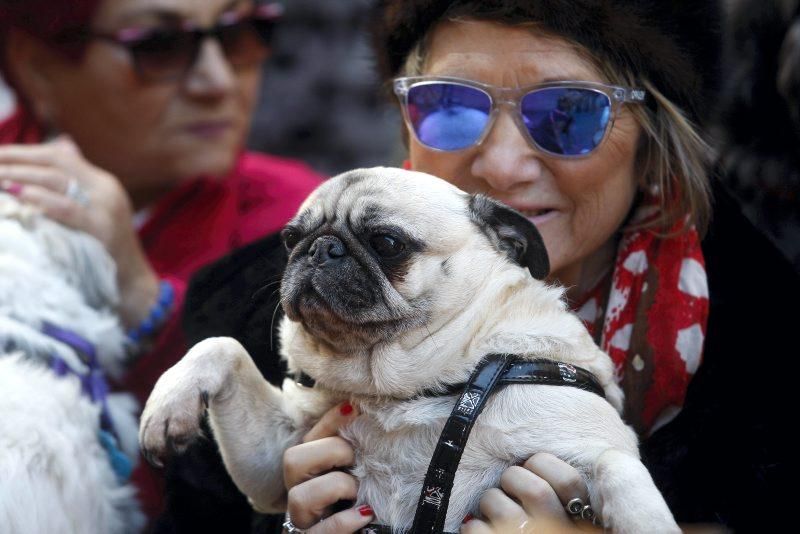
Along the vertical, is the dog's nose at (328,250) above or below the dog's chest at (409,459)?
above

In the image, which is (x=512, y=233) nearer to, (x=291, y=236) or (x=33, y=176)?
(x=291, y=236)

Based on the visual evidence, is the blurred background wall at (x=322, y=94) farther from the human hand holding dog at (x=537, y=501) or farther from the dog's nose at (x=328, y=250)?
the human hand holding dog at (x=537, y=501)

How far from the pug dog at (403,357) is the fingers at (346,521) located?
22mm

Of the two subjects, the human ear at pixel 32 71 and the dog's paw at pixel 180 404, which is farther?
the human ear at pixel 32 71

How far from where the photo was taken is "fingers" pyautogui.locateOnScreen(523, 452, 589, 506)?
1240 millimetres

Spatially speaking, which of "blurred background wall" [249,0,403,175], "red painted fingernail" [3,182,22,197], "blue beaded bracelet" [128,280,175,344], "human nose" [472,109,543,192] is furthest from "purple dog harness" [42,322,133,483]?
"blurred background wall" [249,0,403,175]

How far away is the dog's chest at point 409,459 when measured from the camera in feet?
4.27

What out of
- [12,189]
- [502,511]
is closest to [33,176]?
[12,189]

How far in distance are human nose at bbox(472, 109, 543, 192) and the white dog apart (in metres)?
0.86

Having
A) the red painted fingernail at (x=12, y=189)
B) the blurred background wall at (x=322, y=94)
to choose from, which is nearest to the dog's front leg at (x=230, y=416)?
the red painted fingernail at (x=12, y=189)

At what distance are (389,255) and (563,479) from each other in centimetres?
43

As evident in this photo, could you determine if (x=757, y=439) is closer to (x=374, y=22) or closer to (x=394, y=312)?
(x=394, y=312)

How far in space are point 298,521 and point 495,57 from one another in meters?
0.87

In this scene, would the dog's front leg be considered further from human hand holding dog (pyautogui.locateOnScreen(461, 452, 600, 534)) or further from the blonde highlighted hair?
the blonde highlighted hair
